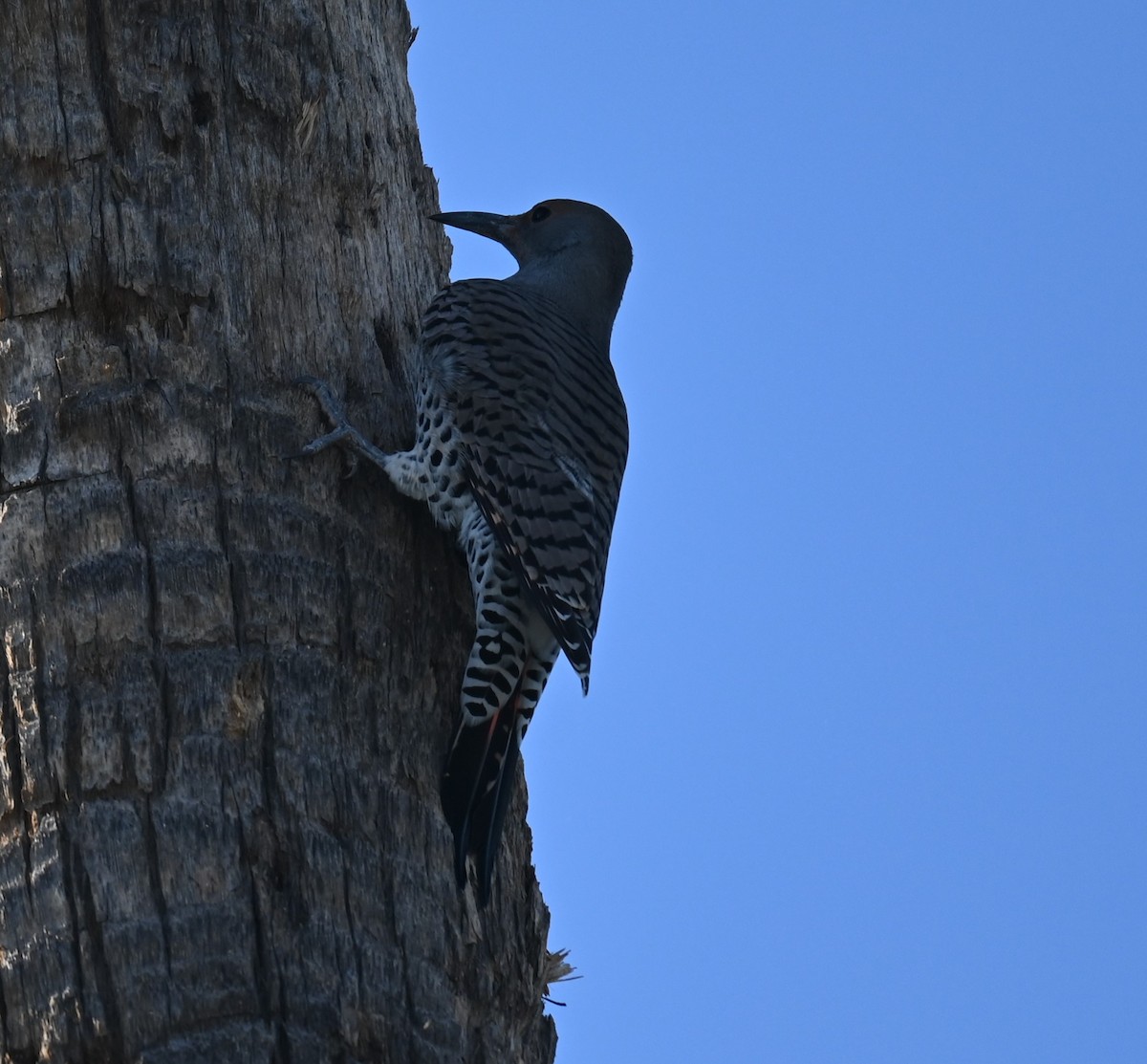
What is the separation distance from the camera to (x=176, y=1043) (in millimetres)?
2941

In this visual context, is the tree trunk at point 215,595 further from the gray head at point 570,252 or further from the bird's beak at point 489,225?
the bird's beak at point 489,225

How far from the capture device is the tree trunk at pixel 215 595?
3064mm

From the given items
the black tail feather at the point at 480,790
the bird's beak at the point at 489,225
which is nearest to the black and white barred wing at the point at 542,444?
the black tail feather at the point at 480,790

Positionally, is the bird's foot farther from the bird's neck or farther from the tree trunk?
the bird's neck

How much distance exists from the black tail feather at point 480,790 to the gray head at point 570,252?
6.92 feet

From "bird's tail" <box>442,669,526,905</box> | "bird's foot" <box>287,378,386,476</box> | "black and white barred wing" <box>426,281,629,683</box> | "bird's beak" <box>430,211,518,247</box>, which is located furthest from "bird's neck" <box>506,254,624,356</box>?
"bird's tail" <box>442,669,526,905</box>

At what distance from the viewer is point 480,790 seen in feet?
12.1

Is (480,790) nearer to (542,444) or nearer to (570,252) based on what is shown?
(542,444)

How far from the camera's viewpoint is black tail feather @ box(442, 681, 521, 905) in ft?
11.8

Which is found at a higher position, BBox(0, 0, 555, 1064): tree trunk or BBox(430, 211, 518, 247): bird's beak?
BBox(430, 211, 518, 247): bird's beak

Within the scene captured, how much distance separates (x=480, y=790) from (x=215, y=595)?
69 cm

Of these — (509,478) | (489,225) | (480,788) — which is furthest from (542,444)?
(489,225)

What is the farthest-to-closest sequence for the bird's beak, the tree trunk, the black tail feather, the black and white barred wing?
1. the bird's beak
2. the black and white barred wing
3. the black tail feather
4. the tree trunk

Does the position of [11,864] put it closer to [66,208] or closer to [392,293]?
[66,208]
